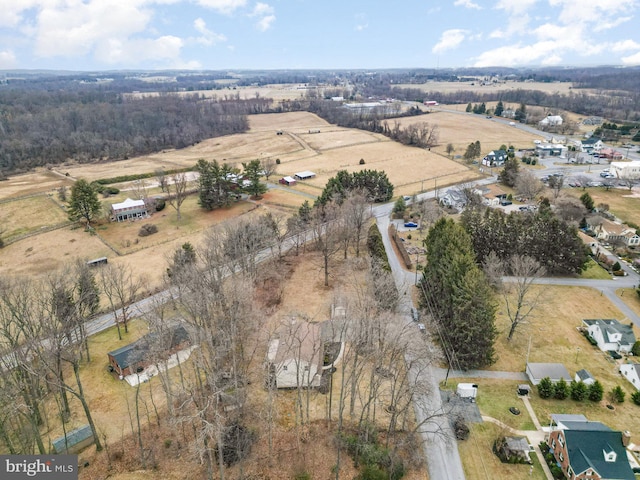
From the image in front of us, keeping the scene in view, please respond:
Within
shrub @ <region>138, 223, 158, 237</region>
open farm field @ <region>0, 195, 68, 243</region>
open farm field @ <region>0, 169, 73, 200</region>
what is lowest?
open farm field @ <region>0, 169, 73, 200</region>

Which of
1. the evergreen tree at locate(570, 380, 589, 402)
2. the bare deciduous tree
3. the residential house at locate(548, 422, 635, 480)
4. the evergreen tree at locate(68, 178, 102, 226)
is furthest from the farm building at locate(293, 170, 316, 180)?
the residential house at locate(548, 422, 635, 480)

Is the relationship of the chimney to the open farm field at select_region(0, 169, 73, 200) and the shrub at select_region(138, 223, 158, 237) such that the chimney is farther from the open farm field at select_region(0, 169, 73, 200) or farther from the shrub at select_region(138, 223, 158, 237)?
the open farm field at select_region(0, 169, 73, 200)

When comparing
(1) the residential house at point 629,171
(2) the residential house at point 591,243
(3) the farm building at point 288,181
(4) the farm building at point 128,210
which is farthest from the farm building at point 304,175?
(1) the residential house at point 629,171

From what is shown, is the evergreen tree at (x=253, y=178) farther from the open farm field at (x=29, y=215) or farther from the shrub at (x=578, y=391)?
the shrub at (x=578, y=391)

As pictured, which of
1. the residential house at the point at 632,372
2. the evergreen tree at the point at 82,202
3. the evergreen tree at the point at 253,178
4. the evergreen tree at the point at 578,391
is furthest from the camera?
the evergreen tree at the point at 253,178

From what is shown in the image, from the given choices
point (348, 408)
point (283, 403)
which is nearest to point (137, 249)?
point (283, 403)

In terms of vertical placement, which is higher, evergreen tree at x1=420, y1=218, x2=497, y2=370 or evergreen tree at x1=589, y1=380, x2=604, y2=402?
evergreen tree at x1=420, y1=218, x2=497, y2=370

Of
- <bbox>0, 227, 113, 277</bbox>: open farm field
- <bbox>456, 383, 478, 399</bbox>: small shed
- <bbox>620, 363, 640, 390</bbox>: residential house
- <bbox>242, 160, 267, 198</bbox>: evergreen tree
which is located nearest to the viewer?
<bbox>456, 383, 478, 399</bbox>: small shed

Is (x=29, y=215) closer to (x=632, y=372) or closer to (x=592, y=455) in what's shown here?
(x=592, y=455)

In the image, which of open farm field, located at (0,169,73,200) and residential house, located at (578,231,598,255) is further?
open farm field, located at (0,169,73,200)
